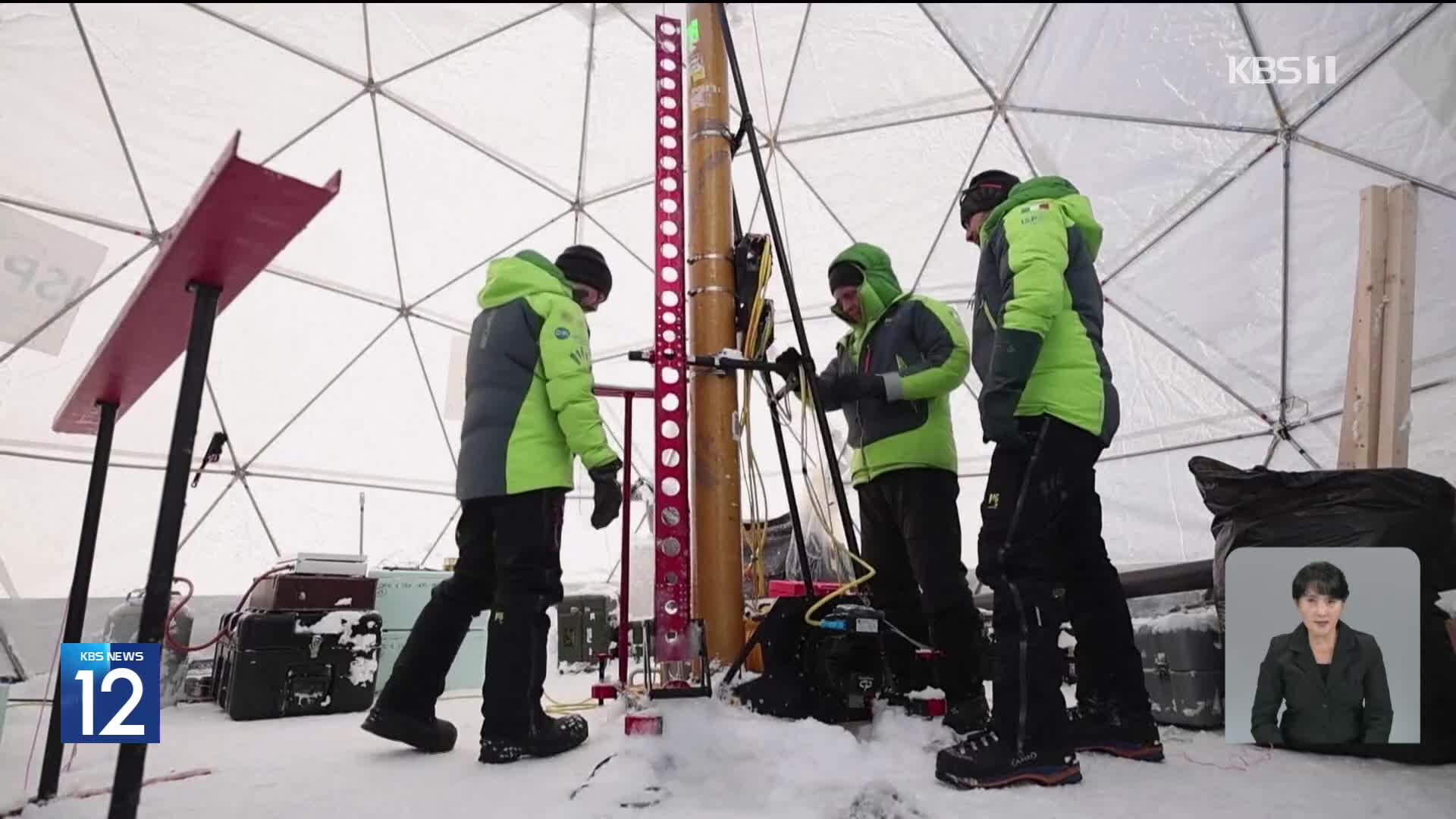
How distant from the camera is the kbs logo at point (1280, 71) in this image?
506 cm

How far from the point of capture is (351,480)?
6801 mm

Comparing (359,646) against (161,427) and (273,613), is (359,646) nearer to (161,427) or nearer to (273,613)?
(273,613)

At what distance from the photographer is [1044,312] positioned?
7.88 ft

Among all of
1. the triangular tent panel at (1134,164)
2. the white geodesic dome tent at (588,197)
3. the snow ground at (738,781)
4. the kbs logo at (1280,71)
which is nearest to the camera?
the snow ground at (738,781)

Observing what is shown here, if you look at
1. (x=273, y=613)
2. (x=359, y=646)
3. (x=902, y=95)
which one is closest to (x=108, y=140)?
(x=273, y=613)

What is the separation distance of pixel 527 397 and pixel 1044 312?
1830mm

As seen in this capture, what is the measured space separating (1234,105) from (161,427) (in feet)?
27.8

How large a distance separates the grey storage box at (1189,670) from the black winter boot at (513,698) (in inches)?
94.1

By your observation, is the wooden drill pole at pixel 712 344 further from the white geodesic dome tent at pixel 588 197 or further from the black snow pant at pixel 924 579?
the white geodesic dome tent at pixel 588 197

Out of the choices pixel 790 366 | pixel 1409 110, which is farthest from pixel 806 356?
pixel 1409 110

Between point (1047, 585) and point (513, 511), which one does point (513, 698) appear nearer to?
point (513, 511)

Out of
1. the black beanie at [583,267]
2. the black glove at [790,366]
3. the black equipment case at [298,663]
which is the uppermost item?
the black beanie at [583,267]

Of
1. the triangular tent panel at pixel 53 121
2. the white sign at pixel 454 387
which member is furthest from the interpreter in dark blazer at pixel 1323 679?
the triangular tent panel at pixel 53 121

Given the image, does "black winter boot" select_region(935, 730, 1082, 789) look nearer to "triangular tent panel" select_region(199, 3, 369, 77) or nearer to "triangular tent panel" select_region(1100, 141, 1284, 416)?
"triangular tent panel" select_region(1100, 141, 1284, 416)
